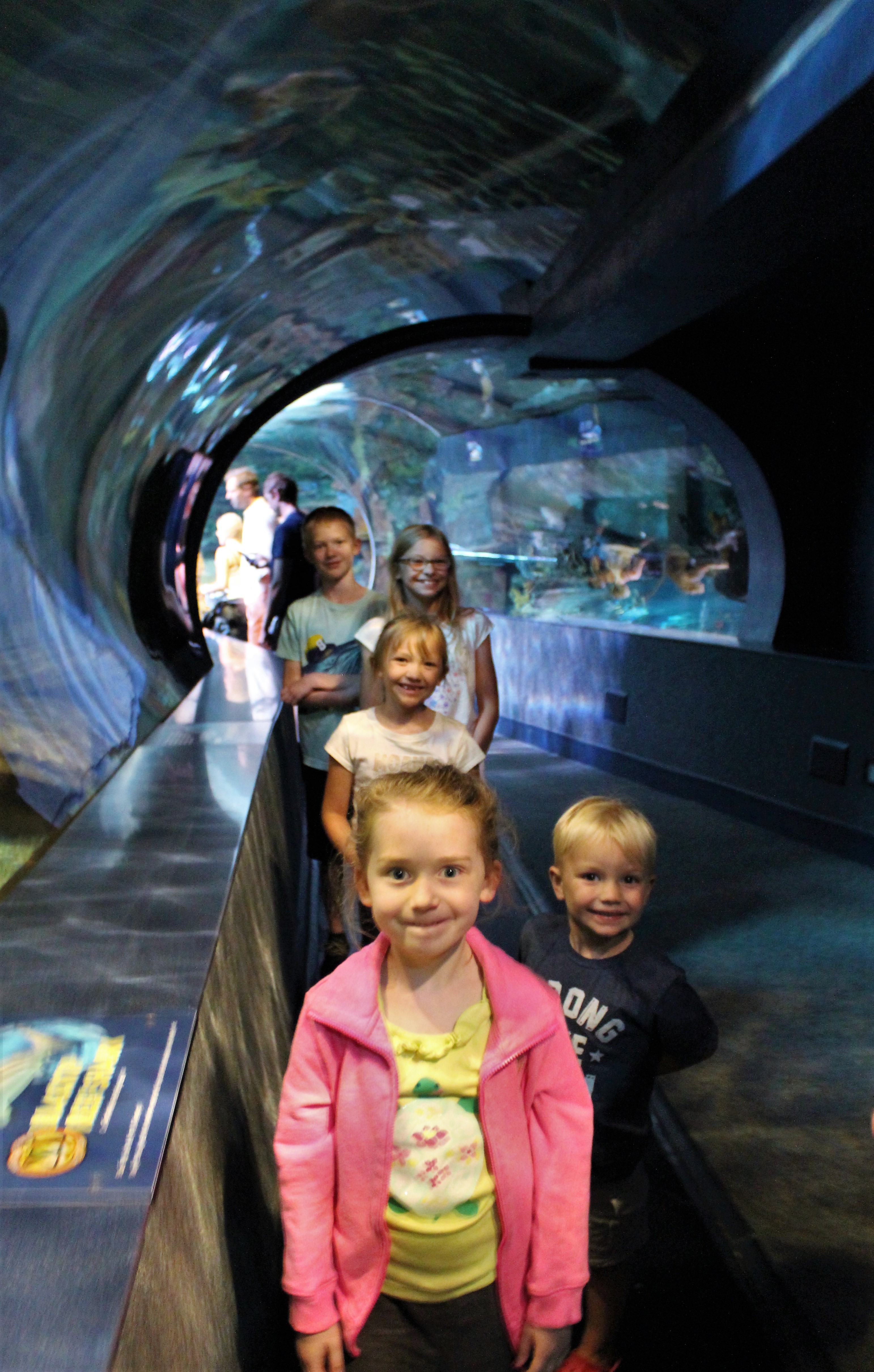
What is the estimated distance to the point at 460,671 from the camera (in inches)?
172

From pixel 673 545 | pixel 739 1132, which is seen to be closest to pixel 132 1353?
pixel 739 1132

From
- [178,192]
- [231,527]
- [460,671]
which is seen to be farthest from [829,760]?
[231,527]

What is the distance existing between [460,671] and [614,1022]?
2077 mm

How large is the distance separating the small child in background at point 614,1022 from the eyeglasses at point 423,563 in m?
Answer: 1.83

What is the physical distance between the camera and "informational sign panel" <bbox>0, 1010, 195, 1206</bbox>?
1230 millimetres

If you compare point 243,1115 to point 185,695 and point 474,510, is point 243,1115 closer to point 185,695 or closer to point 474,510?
point 185,695

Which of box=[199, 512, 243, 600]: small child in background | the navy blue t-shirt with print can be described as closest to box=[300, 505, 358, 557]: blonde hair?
the navy blue t-shirt with print

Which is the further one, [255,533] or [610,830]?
[255,533]

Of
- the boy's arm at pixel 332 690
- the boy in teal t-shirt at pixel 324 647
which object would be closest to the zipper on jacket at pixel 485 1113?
the boy in teal t-shirt at pixel 324 647

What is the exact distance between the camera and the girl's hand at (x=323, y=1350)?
6.05 ft

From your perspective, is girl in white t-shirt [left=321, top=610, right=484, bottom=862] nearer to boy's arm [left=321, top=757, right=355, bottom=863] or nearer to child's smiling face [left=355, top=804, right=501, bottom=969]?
boy's arm [left=321, top=757, right=355, bottom=863]

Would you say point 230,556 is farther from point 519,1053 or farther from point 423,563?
point 519,1053

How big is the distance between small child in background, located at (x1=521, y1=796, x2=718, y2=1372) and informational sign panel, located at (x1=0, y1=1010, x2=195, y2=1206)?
113 cm

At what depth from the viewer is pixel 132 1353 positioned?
1.08 meters
